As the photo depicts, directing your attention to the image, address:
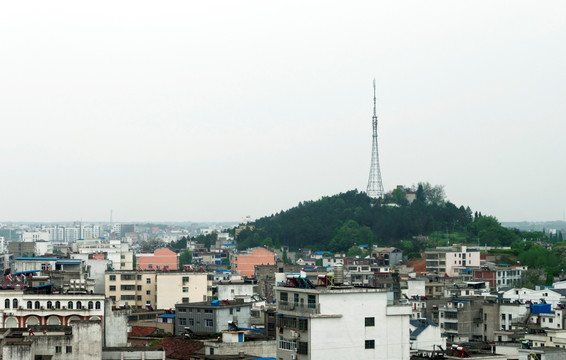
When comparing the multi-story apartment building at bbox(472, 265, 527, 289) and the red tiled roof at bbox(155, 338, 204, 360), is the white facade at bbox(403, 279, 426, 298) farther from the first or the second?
Answer: the red tiled roof at bbox(155, 338, 204, 360)

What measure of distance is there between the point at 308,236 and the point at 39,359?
10125cm

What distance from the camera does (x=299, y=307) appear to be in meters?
26.5

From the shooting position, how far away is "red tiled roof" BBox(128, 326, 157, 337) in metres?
42.1

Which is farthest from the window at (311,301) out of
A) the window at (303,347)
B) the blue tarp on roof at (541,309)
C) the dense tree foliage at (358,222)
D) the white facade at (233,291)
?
the dense tree foliage at (358,222)

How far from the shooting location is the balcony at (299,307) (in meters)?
26.0

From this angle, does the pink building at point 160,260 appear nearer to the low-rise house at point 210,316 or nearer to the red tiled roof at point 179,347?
the low-rise house at point 210,316

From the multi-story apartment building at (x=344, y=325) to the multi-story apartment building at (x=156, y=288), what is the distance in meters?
31.7

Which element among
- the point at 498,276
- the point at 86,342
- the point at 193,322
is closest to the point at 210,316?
the point at 193,322

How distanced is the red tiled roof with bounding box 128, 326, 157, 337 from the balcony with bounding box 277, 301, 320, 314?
50.1 ft

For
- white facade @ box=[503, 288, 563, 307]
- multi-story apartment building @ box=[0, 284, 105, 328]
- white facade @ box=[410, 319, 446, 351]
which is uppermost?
multi-story apartment building @ box=[0, 284, 105, 328]

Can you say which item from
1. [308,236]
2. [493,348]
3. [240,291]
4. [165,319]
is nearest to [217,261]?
[308,236]

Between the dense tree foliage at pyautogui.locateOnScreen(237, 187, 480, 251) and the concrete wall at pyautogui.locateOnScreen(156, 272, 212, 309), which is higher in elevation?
the dense tree foliage at pyautogui.locateOnScreen(237, 187, 480, 251)

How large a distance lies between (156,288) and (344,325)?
33477 millimetres

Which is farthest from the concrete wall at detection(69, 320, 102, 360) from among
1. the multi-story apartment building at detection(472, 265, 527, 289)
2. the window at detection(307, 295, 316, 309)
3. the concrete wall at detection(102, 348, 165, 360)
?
the multi-story apartment building at detection(472, 265, 527, 289)
